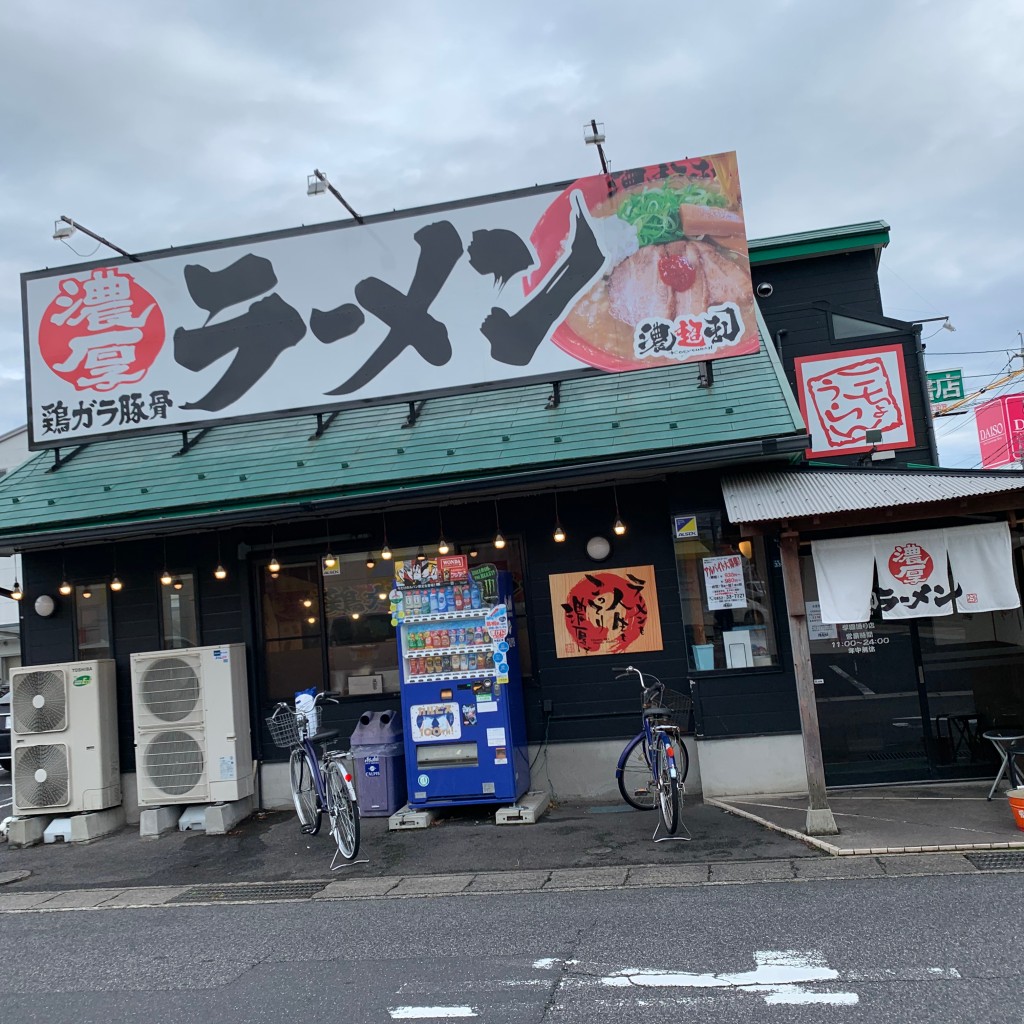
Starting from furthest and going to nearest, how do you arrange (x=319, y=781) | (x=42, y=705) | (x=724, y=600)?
1. (x=42, y=705)
2. (x=724, y=600)
3. (x=319, y=781)

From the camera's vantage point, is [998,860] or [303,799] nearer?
[998,860]

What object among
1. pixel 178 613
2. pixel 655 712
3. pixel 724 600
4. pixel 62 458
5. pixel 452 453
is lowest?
pixel 655 712

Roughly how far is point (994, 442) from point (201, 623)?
970 inches

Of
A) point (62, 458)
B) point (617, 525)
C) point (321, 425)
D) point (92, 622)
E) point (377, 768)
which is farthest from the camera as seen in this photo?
point (62, 458)

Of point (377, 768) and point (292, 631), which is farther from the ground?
point (292, 631)

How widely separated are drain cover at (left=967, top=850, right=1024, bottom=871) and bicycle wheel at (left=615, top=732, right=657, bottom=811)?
2.80 m

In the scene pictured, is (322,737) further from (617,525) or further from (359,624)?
(617,525)

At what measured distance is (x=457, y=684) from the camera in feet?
31.6

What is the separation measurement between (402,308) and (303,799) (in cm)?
550

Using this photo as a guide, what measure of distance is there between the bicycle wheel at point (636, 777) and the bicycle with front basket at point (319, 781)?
8.75 ft

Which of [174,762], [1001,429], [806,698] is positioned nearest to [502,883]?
[806,698]

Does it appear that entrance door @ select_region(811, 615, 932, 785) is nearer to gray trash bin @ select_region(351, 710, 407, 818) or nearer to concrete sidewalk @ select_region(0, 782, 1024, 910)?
concrete sidewalk @ select_region(0, 782, 1024, 910)

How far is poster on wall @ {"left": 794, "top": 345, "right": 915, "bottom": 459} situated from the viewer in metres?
11.8

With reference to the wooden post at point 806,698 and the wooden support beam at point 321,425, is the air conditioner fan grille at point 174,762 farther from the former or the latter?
the wooden post at point 806,698
